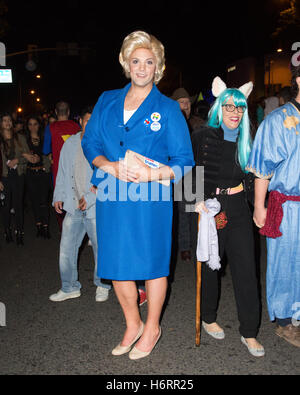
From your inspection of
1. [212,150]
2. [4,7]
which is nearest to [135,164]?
[212,150]

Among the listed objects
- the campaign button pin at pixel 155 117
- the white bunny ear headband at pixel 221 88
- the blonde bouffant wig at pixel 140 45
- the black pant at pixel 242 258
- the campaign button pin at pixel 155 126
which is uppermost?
the blonde bouffant wig at pixel 140 45

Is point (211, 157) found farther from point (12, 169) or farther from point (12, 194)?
point (12, 194)

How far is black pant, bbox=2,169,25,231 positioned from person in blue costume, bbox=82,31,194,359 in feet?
13.7

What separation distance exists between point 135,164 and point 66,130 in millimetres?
3455

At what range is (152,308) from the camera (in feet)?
11.2

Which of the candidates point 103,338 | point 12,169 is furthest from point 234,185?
point 12,169

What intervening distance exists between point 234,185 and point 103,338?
1656mm

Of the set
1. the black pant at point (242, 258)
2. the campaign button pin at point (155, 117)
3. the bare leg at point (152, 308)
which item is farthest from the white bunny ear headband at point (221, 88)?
the bare leg at point (152, 308)

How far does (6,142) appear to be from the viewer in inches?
283

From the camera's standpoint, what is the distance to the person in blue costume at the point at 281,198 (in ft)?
10.5

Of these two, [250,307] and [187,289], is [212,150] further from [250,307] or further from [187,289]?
[187,289]

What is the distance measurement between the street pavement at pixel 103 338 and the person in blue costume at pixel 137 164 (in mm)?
635

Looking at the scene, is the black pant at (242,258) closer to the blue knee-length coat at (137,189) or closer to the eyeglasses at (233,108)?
the blue knee-length coat at (137,189)

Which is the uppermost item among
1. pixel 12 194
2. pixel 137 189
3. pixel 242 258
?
pixel 137 189
